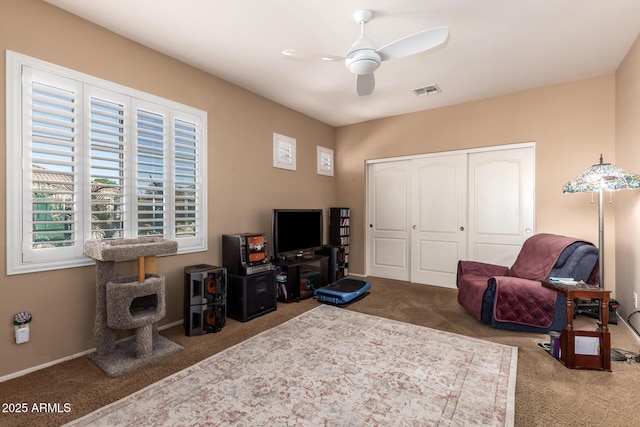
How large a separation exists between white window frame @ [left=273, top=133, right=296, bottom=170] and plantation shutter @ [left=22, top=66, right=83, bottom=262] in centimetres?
242

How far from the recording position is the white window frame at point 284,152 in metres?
4.48

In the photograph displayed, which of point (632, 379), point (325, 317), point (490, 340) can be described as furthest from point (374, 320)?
point (632, 379)

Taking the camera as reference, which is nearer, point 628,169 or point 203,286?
point 203,286

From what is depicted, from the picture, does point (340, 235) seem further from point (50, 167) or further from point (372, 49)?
point (50, 167)

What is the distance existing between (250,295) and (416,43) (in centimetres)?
287

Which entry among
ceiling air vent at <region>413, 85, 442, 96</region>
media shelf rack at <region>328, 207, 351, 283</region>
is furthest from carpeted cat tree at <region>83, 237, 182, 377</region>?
ceiling air vent at <region>413, 85, 442, 96</region>

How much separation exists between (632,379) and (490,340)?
36.2 inches

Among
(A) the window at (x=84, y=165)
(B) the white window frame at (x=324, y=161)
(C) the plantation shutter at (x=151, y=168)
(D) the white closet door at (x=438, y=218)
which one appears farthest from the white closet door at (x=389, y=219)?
(C) the plantation shutter at (x=151, y=168)

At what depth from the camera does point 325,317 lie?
134 inches

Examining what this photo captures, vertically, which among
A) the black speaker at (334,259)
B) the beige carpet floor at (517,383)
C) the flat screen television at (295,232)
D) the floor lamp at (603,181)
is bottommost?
the beige carpet floor at (517,383)

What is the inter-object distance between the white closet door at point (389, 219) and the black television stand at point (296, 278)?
141cm

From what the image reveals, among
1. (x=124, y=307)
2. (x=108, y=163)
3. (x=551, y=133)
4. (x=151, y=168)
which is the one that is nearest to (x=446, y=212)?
(x=551, y=133)

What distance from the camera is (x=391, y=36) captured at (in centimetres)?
276

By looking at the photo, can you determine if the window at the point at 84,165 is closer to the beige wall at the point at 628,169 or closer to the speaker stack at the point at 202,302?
the speaker stack at the point at 202,302
